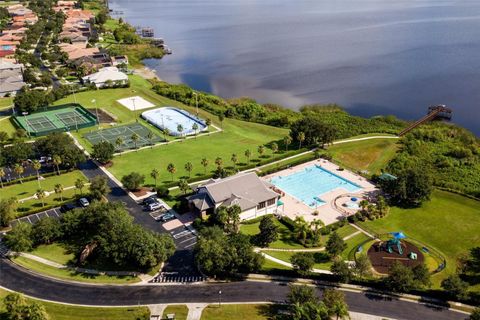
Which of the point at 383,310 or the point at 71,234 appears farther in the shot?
the point at 71,234

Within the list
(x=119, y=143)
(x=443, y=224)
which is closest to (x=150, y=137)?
(x=119, y=143)

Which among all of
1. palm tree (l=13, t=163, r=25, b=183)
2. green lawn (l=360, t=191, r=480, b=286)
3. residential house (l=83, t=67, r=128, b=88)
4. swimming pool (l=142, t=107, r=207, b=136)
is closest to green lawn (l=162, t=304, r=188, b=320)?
green lawn (l=360, t=191, r=480, b=286)

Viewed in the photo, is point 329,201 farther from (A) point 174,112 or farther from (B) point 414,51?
(B) point 414,51

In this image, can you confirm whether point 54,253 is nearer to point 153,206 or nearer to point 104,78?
point 153,206

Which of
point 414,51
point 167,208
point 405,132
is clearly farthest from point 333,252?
point 414,51

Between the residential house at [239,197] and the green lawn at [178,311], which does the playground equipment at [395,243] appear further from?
the green lawn at [178,311]
